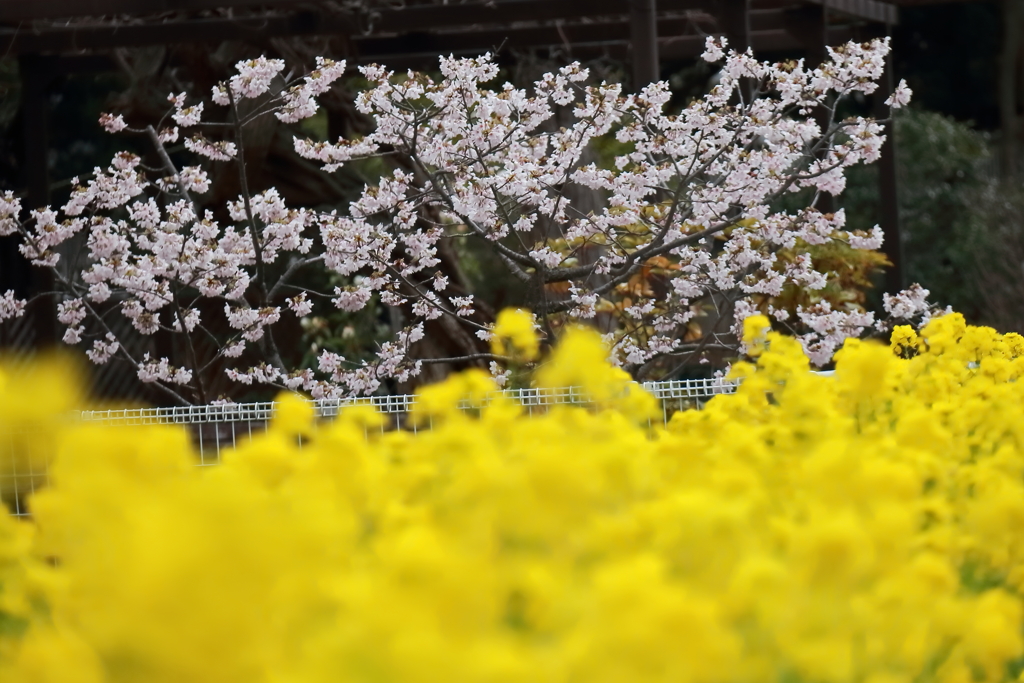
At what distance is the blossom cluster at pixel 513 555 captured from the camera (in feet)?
3.43

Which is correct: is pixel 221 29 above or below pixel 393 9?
below

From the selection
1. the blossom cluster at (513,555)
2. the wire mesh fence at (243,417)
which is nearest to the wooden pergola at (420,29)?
the wire mesh fence at (243,417)

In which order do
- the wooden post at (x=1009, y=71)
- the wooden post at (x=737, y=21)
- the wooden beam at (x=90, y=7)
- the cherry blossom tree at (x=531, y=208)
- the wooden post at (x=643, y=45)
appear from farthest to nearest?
the wooden post at (x=1009, y=71), the wooden post at (x=737, y=21), the wooden beam at (x=90, y=7), the wooden post at (x=643, y=45), the cherry blossom tree at (x=531, y=208)

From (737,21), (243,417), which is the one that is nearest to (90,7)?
(243,417)

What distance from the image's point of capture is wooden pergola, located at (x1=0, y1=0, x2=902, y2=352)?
18.5 feet

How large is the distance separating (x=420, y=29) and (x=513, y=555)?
545 cm

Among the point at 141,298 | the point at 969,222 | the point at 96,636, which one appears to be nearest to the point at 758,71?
the point at 141,298

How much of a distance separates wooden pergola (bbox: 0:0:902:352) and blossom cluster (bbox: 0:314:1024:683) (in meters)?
3.76

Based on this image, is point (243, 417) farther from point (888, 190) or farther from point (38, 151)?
point (888, 190)

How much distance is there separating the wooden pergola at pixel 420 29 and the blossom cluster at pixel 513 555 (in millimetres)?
3756

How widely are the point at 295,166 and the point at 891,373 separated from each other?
5.98 m

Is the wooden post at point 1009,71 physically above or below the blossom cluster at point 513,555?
above

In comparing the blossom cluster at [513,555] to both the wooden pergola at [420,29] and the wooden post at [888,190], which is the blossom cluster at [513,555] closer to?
the wooden pergola at [420,29]

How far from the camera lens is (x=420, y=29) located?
6531 mm
